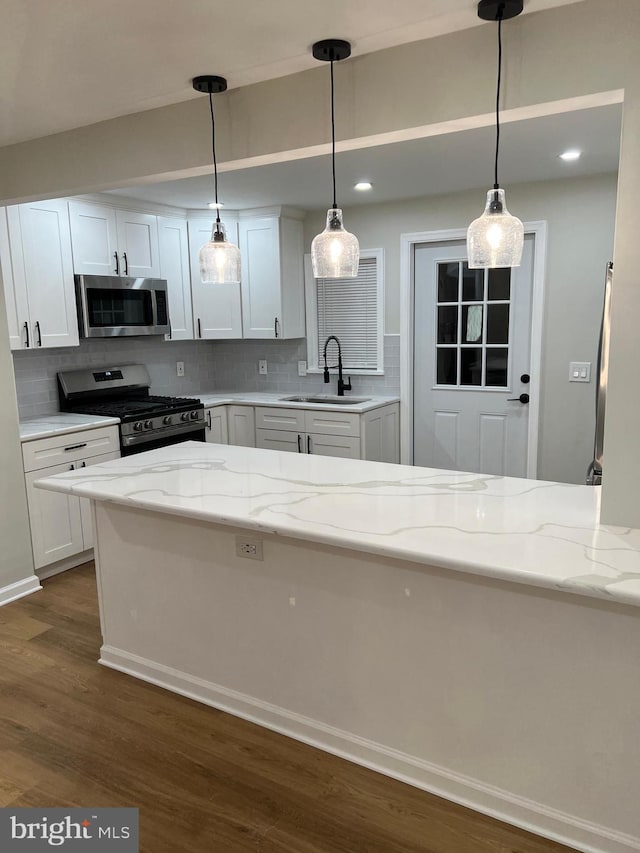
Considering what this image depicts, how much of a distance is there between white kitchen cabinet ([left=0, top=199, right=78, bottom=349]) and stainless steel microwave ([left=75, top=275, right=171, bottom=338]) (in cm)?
8

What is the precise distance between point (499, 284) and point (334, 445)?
1.63 metres

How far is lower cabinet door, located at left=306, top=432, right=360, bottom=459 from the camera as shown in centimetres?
443

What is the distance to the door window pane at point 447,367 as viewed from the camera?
470 centimetres

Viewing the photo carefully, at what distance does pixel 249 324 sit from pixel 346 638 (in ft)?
11.2

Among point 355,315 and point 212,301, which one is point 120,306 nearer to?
point 212,301

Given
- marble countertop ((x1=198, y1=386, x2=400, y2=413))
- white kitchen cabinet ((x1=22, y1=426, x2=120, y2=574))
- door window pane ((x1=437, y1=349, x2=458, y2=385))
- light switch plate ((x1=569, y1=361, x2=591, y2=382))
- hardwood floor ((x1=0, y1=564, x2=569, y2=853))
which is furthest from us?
door window pane ((x1=437, y1=349, x2=458, y2=385))

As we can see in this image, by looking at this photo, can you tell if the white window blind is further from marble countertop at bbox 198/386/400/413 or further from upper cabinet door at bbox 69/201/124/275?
upper cabinet door at bbox 69/201/124/275

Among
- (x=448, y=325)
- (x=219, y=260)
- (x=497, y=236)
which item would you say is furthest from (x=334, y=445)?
(x=497, y=236)

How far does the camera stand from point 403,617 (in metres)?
2.03

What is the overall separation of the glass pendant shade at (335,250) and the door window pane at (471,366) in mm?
2751

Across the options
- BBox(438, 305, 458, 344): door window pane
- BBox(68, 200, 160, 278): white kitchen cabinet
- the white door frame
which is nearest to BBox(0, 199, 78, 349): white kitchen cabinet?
BBox(68, 200, 160, 278): white kitchen cabinet

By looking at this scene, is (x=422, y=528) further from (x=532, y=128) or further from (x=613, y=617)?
(x=532, y=128)

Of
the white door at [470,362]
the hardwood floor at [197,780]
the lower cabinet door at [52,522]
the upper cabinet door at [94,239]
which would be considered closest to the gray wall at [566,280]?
the white door at [470,362]

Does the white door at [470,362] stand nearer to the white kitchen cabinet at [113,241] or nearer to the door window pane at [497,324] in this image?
the door window pane at [497,324]
